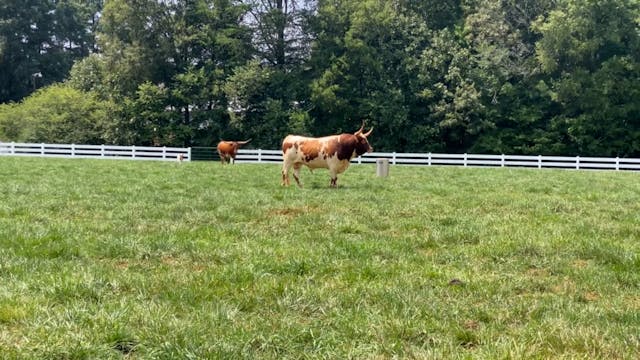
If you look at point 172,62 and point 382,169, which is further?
point 172,62

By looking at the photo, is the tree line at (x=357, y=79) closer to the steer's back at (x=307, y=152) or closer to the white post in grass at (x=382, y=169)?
the white post in grass at (x=382, y=169)

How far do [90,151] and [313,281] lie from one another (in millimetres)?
32051

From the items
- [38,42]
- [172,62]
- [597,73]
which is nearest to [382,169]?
[597,73]

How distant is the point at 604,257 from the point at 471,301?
7.41 ft

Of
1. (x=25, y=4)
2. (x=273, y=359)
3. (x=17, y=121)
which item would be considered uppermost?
(x=25, y=4)

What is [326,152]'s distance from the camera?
13820 mm

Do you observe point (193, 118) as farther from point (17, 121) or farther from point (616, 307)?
point (616, 307)

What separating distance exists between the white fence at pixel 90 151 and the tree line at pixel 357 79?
6.06 metres

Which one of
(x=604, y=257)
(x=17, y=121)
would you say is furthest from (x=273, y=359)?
(x=17, y=121)

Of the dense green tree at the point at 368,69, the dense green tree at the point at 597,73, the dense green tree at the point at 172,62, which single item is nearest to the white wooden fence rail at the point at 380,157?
the dense green tree at the point at 172,62

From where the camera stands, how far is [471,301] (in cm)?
426

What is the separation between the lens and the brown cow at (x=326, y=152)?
13.8m

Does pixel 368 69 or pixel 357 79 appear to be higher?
pixel 368 69

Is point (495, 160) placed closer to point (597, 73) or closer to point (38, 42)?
point (597, 73)
